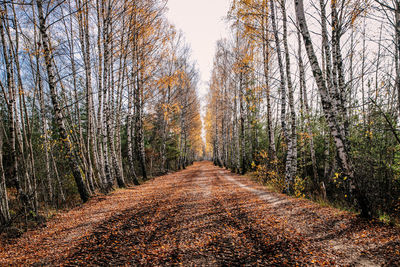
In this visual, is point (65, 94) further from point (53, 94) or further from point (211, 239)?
point (211, 239)

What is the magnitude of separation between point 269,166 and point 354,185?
292 inches

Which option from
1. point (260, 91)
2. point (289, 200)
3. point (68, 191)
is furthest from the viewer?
point (68, 191)

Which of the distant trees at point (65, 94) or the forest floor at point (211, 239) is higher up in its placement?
the distant trees at point (65, 94)

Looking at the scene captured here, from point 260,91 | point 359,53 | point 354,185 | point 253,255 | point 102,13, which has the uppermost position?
point 102,13

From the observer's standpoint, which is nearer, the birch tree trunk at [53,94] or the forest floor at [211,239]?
the forest floor at [211,239]

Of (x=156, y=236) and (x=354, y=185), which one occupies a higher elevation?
(x=354, y=185)

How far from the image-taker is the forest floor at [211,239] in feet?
10.6

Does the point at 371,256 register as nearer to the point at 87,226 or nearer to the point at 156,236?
the point at 156,236

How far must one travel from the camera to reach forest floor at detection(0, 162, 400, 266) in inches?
128

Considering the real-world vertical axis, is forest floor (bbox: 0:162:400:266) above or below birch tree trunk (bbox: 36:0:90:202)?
below

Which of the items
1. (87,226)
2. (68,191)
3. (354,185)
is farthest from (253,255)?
(68,191)

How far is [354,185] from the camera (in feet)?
15.1

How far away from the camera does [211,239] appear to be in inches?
156

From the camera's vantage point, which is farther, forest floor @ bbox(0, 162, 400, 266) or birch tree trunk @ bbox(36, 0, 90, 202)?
birch tree trunk @ bbox(36, 0, 90, 202)
